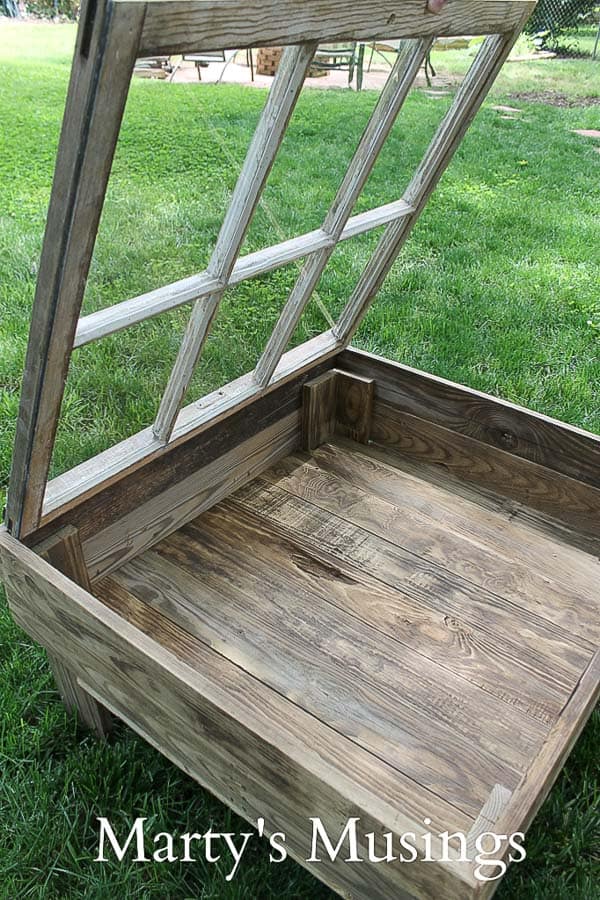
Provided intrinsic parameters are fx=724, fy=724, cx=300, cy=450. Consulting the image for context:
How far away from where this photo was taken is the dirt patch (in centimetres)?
622

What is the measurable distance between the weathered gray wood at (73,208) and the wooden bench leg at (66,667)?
235 millimetres

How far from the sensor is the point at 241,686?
149 cm

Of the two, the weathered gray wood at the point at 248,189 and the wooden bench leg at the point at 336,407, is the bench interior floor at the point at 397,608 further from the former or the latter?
the weathered gray wood at the point at 248,189

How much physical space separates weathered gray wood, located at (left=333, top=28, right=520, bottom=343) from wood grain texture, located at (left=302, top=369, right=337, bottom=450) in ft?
0.48

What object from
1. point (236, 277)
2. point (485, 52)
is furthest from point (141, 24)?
point (485, 52)

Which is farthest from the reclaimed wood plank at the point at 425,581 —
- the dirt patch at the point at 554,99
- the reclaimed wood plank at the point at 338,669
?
the dirt patch at the point at 554,99

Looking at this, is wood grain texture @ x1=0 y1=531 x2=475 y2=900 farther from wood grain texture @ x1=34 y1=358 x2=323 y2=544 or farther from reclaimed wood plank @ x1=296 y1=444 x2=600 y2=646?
reclaimed wood plank @ x1=296 y1=444 x2=600 y2=646

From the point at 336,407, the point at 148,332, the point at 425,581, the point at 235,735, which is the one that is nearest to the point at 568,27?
the point at 336,407

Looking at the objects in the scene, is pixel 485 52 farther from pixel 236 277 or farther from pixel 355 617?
pixel 355 617

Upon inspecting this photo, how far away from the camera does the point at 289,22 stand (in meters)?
0.92

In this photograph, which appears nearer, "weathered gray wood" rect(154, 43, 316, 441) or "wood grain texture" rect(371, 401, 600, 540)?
"weathered gray wood" rect(154, 43, 316, 441)

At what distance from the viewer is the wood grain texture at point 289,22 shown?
790 millimetres

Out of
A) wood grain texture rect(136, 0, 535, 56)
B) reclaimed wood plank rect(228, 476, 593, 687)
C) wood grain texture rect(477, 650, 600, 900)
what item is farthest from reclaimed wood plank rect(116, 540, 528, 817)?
wood grain texture rect(136, 0, 535, 56)

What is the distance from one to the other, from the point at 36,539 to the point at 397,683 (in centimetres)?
79
